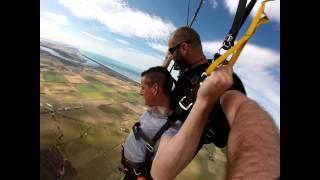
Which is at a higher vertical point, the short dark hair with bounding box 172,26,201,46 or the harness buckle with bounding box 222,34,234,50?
the harness buckle with bounding box 222,34,234,50

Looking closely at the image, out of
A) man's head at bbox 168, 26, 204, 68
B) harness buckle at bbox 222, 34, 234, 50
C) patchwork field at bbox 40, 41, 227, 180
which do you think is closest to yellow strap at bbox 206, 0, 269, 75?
harness buckle at bbox 222, 34, 234, 50

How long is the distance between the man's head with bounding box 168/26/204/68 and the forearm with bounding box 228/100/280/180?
3.28 feet

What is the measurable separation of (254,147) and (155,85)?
1274 mm

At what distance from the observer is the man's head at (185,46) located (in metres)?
1.67

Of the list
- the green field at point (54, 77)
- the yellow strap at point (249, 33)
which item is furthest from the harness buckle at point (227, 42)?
the green field at point (54, 77)

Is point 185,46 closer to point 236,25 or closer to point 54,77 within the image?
point 236,25

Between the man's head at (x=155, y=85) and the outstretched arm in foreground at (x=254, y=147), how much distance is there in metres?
1.07

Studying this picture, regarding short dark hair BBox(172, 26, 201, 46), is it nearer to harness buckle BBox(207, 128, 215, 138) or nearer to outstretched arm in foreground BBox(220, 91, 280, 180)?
harness buckle BBox(207, 128, 215, 138)

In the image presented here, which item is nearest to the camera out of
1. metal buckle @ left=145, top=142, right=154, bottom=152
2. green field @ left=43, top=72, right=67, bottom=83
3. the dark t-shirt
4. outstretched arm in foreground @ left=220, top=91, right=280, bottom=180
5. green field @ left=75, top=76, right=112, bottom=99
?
outstretched arm in foreground @ left=220, top=91, right=280, bottom=180

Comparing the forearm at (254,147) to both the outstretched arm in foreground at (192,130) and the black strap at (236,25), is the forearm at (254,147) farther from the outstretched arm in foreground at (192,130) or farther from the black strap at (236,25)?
the black strap at (236,25)

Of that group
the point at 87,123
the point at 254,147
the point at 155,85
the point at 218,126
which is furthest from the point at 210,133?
the point at 87,123

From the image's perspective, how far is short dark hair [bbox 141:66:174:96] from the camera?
5.85ft
